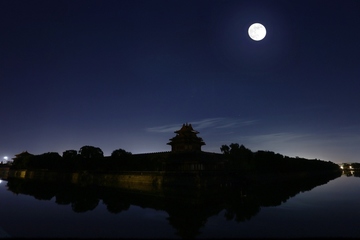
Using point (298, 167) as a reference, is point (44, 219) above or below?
below

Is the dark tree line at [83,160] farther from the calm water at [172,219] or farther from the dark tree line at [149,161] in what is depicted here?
the calm water at [172,219]

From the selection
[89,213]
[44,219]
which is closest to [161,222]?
[89,213]

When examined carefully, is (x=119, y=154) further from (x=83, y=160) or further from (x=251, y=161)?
(x=251, y=161)

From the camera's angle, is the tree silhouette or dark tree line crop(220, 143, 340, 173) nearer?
the tree silhouette

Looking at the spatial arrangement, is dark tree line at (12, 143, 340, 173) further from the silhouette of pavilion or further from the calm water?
the calm water

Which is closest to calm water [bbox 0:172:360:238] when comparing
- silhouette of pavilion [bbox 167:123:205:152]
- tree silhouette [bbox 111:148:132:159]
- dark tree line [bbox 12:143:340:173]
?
dark tree line [bbox 12:143:340:173]

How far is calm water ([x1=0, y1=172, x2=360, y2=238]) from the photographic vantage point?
19.0 metres

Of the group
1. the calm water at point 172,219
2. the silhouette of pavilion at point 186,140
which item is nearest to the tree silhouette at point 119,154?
the silhouette of pavilion at point 186,140

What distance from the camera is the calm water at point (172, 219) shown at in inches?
750

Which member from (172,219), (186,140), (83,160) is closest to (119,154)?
(83,160)

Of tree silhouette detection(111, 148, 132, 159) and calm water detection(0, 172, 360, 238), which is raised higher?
tree silhouette detection(111, 148, 132, 159)

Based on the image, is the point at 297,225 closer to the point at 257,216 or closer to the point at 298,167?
the point at 257,216

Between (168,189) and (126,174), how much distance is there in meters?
12.7

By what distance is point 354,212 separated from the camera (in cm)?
2841
